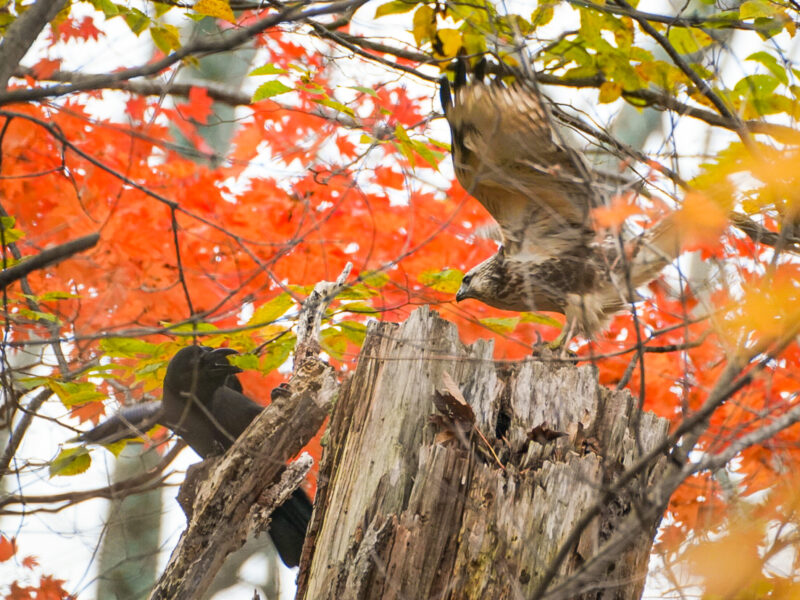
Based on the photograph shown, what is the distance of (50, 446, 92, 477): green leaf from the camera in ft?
11.6

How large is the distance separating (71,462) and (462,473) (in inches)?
76.2

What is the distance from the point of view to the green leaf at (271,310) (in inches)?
131

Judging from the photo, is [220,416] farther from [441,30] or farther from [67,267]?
[441,30]

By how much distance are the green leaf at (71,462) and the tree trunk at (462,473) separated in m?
1.27

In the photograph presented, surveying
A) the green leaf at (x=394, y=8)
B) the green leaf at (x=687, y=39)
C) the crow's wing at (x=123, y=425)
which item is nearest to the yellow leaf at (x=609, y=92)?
the green leaf at (x=687, y=39)

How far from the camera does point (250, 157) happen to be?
4.82m

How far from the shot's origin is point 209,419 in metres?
3.51

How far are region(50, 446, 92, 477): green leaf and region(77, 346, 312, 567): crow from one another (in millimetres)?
75

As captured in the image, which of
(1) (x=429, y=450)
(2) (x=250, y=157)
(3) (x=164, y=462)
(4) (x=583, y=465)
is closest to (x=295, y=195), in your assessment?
(2) (x=250, y=157)

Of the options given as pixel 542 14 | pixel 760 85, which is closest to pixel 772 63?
pixel 760 85

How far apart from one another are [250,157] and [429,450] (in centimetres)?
270

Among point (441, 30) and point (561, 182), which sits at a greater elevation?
point (441, 30)

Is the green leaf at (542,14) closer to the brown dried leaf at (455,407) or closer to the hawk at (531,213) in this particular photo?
the hawk at (531,213)

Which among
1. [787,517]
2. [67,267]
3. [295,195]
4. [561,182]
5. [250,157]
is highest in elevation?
[250,157]
